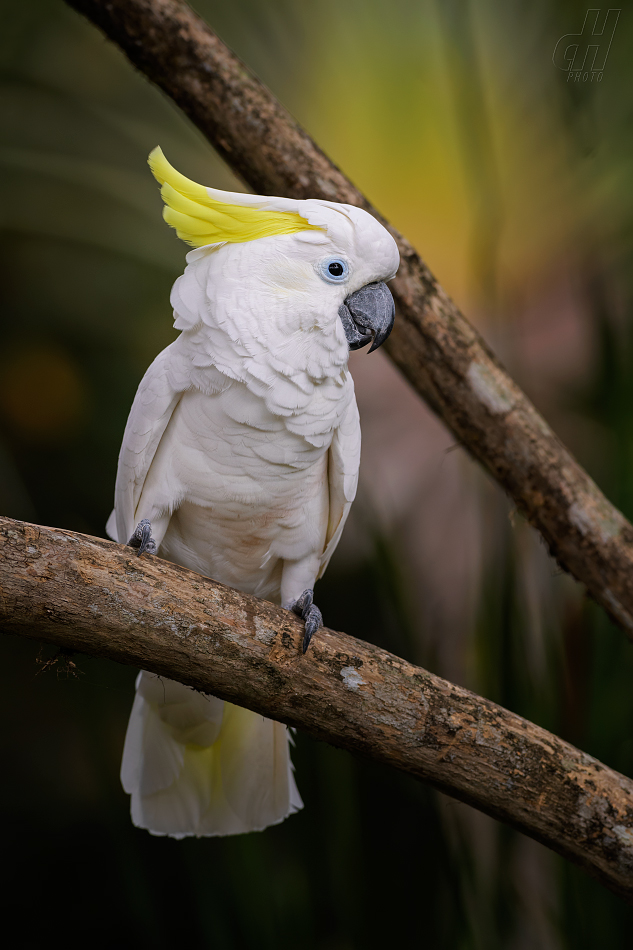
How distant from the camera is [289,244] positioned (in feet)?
4.08

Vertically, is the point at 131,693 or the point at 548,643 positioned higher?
the point at 548,643

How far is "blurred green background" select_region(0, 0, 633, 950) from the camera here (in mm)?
2049

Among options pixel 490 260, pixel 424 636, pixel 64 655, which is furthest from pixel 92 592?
pixel 490 260

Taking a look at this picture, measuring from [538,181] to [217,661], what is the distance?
2493mm

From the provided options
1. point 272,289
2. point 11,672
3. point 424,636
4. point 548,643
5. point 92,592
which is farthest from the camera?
point 424,636

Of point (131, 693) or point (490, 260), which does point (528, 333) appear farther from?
point (131, 693)

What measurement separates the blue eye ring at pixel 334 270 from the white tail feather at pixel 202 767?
96 cm

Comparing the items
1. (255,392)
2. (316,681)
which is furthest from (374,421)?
(316,681)

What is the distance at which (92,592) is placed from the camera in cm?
102

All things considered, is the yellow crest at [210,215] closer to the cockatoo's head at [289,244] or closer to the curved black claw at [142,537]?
the cockatoo's head at [289,244]

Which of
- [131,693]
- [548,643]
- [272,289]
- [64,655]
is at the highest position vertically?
[272,289]

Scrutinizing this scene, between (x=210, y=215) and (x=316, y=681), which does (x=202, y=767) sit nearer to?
(x=316, y=681)

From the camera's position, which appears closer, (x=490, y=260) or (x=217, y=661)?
(x=217, y=661)

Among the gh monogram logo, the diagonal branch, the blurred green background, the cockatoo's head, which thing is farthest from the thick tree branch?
the gh monogram logo
